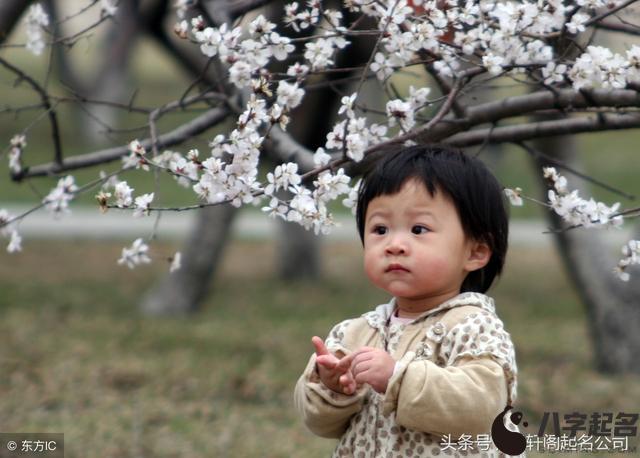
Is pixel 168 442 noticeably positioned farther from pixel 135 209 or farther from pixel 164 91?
pixel 164 91

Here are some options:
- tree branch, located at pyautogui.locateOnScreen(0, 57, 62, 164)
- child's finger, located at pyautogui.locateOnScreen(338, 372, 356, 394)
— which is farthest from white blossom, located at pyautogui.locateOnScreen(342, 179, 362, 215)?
tree branch, located at pyautogui.locateOnScreen(0, 57, 62, 164)

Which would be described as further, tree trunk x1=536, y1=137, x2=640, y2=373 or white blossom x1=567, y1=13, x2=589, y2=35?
tree trunk x1=536, y1=137, x2=640, y2=373

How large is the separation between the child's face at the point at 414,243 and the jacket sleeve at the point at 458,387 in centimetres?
15

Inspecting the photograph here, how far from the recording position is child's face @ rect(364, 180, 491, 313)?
8.53 feet

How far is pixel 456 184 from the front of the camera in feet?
8.66

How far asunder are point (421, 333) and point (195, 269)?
17.1 ft

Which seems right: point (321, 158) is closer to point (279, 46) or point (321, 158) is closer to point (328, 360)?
point (279, 46)

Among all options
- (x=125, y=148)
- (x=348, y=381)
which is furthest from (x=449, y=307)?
(x=125, y=148)

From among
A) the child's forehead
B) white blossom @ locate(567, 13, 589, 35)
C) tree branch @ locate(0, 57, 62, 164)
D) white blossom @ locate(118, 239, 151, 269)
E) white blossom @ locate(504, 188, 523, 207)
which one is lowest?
tree branch @ locate(0, 57, 62, 164)

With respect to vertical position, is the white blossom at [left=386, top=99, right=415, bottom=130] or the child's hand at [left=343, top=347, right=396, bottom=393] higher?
the white blossom at [left=386, top=99, right=415, bottom=130]

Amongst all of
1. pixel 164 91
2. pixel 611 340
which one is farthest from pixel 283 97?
pixel 164 91

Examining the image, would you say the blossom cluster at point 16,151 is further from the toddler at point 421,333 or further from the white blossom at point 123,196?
the toddler at point 421,333

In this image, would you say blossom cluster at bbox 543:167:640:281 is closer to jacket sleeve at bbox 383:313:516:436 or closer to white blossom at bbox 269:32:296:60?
jacket sleeve at bbox 383:313:516:436

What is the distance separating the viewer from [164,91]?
25.6m
